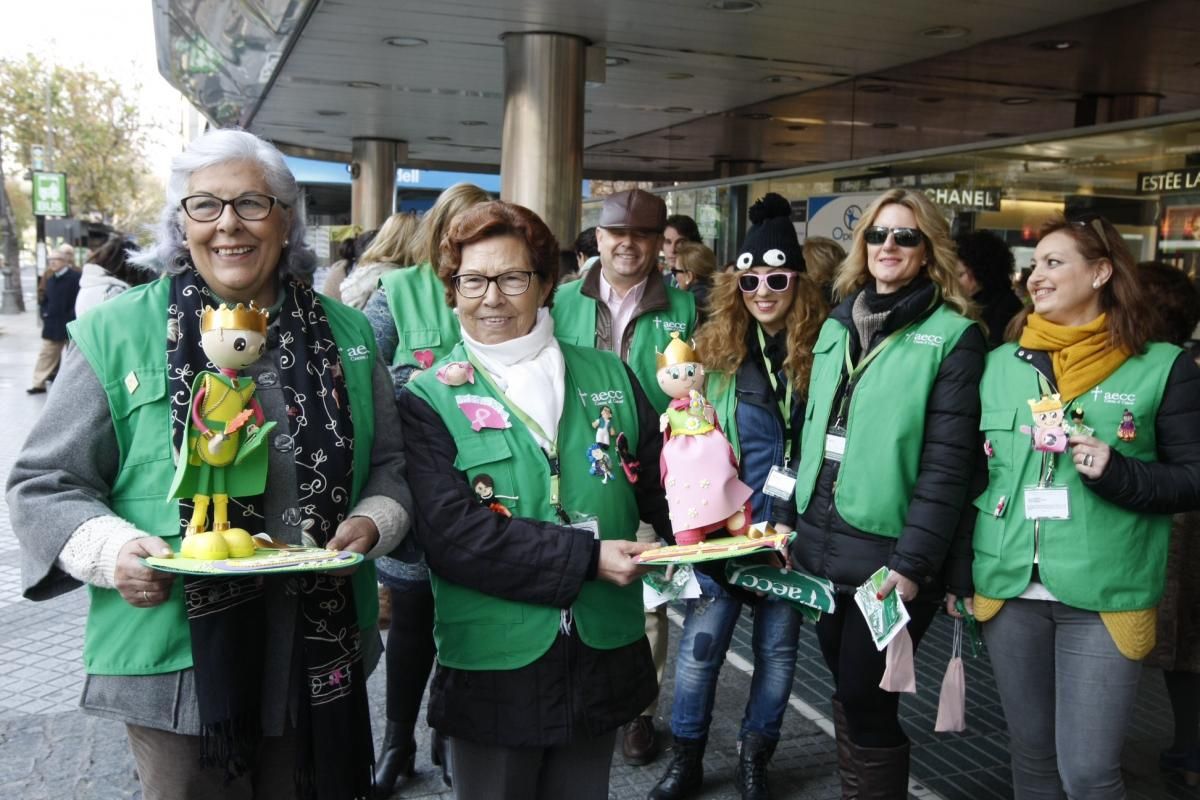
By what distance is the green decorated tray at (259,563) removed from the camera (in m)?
1.85

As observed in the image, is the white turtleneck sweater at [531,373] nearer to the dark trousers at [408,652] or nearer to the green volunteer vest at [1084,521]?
the green volunteer vest at [1084,521]

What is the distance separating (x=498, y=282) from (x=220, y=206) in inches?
25.0

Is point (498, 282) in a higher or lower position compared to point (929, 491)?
higher

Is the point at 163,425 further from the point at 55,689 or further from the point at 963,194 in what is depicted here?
the point at 963,194

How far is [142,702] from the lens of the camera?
84.6 inches

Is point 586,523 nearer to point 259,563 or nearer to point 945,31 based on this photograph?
point 259,563

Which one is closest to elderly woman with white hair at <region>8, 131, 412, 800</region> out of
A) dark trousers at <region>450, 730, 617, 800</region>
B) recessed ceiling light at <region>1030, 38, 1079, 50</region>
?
dark trousers at <region>450, 730, 617, 800</region>

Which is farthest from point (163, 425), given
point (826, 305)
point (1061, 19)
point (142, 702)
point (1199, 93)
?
point (1199, 93)

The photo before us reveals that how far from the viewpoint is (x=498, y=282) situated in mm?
2471

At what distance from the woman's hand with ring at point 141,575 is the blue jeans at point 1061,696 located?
2307mm

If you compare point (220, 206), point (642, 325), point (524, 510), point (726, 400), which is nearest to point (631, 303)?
point (642, 325)

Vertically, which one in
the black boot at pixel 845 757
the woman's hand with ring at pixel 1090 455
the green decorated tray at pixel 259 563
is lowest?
the black boot at pixel 845 757

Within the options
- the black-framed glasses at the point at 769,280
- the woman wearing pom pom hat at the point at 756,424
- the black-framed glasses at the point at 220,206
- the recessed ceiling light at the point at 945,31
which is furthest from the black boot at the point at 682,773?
the recessed ceiling light at the point at 945,31

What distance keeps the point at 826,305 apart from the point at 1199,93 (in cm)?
642
